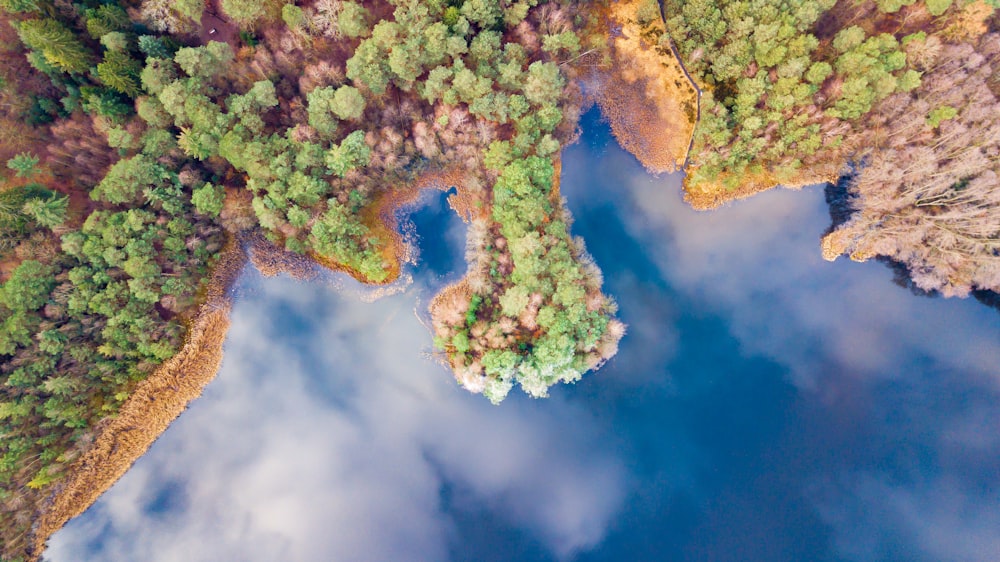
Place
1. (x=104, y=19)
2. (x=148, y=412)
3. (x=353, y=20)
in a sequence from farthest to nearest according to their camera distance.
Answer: (x=148, y=412) → (x=353, y=20) → (x=104, y=19)

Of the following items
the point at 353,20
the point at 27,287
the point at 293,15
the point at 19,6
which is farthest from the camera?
the point at 293,15

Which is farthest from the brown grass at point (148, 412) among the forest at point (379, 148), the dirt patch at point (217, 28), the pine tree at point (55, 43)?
the dirt patch at point (217, 28)

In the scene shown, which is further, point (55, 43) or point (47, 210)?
point (47, 210)

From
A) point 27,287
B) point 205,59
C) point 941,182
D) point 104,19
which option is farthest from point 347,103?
point 941,182

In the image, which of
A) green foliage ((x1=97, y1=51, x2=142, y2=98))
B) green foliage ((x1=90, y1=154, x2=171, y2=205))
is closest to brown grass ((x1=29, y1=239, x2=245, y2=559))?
green foliage ((x1=90, y1=154, x2=171, y2=205))

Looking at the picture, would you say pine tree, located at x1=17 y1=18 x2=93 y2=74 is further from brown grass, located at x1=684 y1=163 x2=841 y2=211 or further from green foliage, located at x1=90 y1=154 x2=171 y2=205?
brown grass, located at x1=684 y1=163 x2=841 y2=211

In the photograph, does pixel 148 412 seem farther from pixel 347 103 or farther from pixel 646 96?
pixel 646 96

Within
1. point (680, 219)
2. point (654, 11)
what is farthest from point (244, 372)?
point (654, 11)
